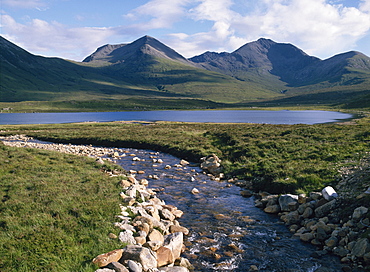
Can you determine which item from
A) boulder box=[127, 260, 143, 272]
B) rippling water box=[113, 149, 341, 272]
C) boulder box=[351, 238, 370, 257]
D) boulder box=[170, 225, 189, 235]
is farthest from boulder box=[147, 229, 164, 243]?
boulder box=[351, 238, 370, 257]

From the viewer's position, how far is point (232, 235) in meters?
15.7

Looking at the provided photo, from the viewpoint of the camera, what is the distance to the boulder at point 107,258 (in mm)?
10690

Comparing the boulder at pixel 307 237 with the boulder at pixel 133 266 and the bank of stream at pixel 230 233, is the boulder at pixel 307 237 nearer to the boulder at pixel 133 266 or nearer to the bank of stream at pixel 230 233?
the bank of stream at pixel 230 233

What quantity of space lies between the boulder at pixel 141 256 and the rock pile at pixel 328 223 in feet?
27.7

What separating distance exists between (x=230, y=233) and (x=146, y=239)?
5.20 metres

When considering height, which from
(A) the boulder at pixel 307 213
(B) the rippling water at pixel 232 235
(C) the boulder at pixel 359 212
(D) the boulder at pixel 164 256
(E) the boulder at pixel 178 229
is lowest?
(B) the rippling water at pixel 232 235

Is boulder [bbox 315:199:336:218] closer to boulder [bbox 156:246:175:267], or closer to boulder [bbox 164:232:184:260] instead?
boulder [bbox 164:232:184:260]

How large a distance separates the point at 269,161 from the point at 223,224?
46.4ft

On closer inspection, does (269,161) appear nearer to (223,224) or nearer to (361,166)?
(361,166)

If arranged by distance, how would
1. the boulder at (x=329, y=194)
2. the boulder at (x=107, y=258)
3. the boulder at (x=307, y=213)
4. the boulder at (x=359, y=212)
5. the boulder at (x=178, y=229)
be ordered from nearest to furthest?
the boulder at (x=107, y=258) → the boulder at (x=359, y=212) → the boulder at (x=178, y=229) → the boulder at (x=307, y=213) → the boulder at (x=329, y=194)

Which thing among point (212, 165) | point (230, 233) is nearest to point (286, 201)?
point (230, 233)

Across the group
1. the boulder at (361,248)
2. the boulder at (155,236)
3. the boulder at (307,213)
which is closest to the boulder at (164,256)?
the boulder at (155,236)

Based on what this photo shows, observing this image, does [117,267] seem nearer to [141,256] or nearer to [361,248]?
[141,256]

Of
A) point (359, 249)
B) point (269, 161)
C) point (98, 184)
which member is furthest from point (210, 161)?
point (359, 249)
